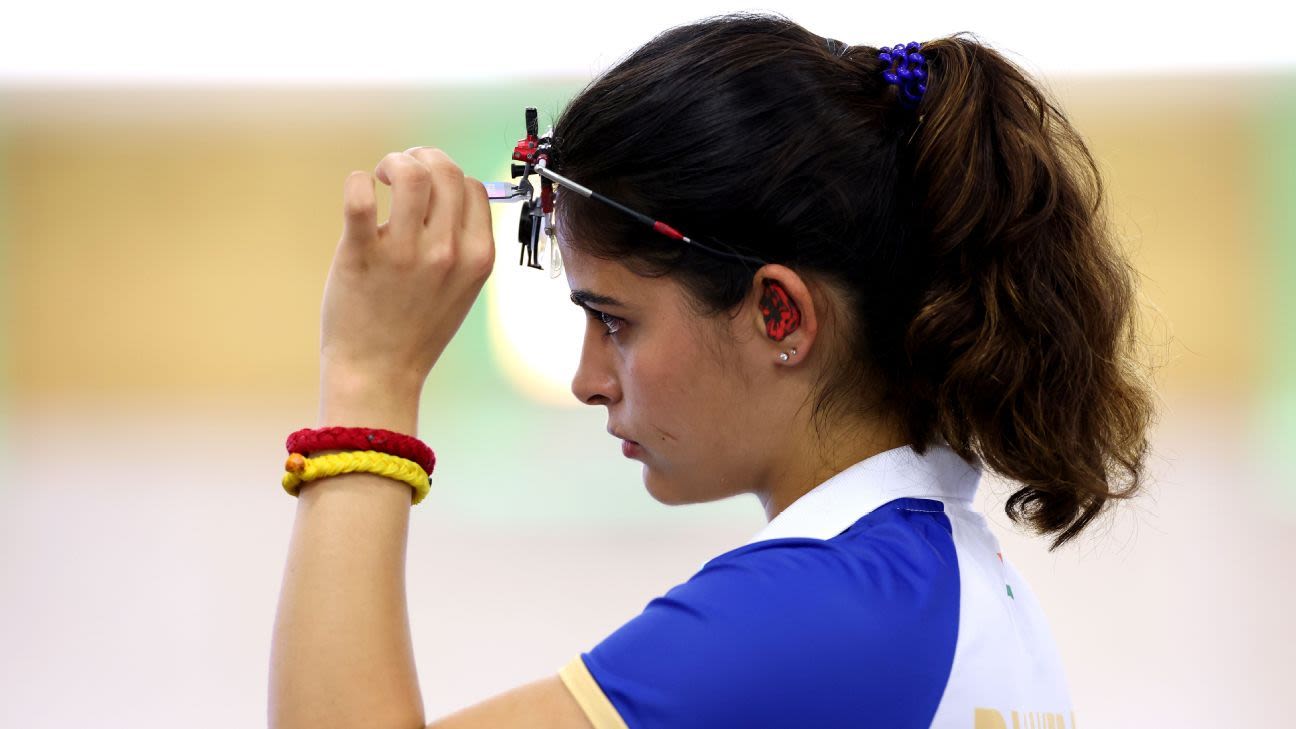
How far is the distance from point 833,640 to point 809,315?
0.71ft

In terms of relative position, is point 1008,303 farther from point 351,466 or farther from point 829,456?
point 351,466

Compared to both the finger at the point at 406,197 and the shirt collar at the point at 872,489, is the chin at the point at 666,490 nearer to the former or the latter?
the shirt collar at the point at 872,489

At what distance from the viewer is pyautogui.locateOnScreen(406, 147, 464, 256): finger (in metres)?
0.80

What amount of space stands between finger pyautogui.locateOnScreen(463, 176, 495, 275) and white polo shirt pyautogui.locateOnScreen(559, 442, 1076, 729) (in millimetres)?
249

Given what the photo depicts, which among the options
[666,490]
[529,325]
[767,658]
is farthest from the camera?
[529,325]

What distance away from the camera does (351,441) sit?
75 cm

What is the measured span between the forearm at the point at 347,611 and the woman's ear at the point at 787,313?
0.24m

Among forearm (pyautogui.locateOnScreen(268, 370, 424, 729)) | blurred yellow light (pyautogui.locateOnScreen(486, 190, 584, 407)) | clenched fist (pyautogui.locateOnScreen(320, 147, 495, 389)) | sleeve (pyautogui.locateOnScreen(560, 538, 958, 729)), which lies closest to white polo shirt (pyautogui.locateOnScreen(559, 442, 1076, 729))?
sleeve (pyautogui.locateOnScreen(560, 538, 958, 729))

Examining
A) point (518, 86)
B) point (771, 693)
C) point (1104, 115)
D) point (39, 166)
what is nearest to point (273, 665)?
point (771, 693)

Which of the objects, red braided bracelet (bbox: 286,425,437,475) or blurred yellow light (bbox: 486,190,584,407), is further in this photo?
blurred yellow light (bbox: 486,190,584,407)

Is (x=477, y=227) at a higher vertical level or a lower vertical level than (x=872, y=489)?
higher

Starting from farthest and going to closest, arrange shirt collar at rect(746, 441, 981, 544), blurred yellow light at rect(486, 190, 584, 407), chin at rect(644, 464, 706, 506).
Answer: blurred yellow light at rect(486, 190, 584, 407)
chin at rect(644, 464, 706, 506)
shirt collar at rect(746, 441, 981, 544)

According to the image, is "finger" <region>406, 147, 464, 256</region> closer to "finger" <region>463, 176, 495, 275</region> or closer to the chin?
"finger" <region>463, 176, 495, 275</region>

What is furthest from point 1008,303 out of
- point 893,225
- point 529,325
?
point 529,325
